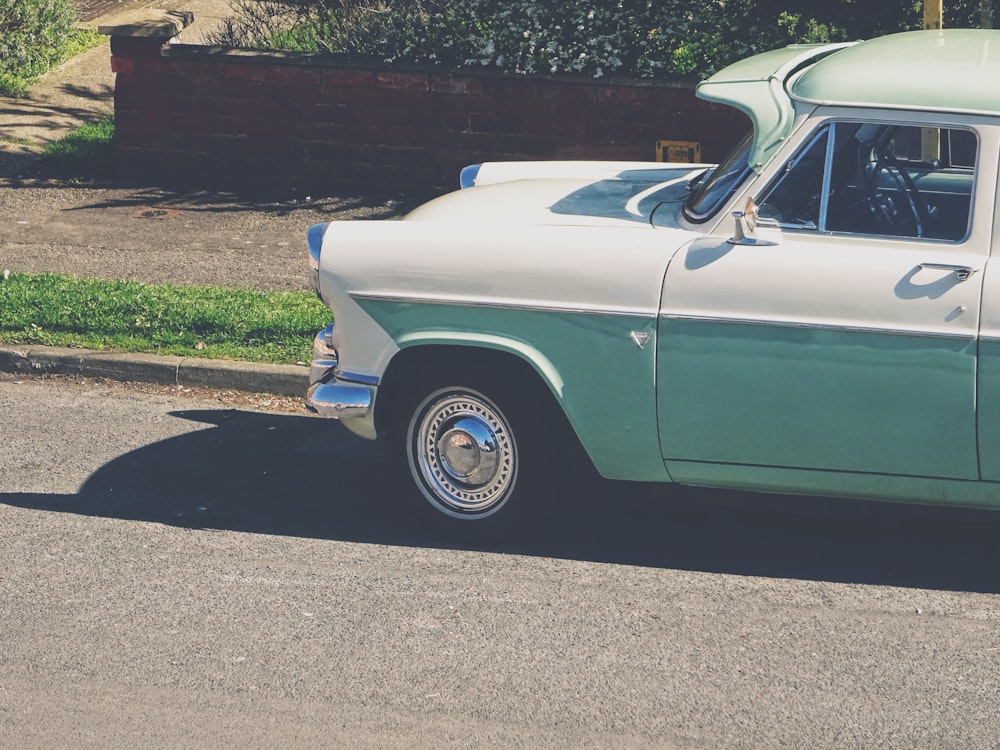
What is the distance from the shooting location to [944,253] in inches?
207

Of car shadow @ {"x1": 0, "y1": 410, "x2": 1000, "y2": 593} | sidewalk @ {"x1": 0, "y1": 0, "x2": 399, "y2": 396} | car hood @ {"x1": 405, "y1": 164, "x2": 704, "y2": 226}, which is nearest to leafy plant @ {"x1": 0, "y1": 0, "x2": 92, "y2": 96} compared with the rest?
sidewalk @ {"x1": 0, "y1": 0, "x2": 399, "y2": 396}

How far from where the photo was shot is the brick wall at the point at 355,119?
10844mm

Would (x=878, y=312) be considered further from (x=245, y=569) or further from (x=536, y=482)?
(x=245, y=569)

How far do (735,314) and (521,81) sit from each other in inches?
235

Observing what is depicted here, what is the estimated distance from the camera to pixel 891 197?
5.58 meters

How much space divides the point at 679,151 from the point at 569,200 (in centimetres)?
473

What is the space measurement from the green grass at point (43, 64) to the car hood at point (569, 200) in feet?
26.4

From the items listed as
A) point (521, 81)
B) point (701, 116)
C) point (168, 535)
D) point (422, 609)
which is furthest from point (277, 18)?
Result: point (422, 609)

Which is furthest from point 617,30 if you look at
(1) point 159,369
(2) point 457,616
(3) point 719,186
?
(2) point 457,616

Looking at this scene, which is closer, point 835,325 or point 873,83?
point 835,325

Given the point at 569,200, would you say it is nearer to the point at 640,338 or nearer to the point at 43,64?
the point at 640,338

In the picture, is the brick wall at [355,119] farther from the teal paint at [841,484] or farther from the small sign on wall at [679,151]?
the teal paint at [841,484]

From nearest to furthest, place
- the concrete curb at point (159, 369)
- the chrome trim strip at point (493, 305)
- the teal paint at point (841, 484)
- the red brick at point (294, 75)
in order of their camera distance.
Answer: the teal paint at point (841, 484) → the chrome trim strip at point (493, 305) → the concrete curb at point (159, 369) → the red brick at point (294, 75)

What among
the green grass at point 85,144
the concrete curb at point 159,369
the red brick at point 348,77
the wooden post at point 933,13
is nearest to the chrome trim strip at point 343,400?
the concrete curb at point 159,369
